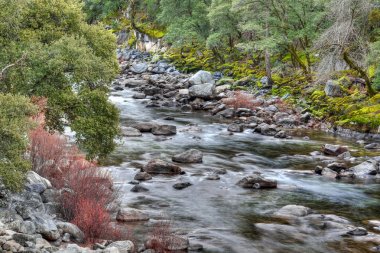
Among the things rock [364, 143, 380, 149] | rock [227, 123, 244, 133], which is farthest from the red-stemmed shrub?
rock [364, 143, 380, 149]

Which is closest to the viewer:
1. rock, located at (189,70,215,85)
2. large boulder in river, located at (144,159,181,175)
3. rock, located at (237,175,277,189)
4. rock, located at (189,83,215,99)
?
rock, located at (237,175,277,189)

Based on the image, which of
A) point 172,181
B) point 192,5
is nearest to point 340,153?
point 172,181

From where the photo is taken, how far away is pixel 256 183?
23.4m

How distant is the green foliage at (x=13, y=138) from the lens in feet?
43.2

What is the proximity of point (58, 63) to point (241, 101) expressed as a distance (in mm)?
30607

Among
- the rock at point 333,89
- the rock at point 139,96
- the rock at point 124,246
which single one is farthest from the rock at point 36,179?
the rock at point 139,96

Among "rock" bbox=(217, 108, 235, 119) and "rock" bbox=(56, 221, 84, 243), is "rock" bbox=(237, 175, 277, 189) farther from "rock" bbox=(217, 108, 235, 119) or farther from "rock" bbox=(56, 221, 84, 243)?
"rock" bbox=(217, 108, 235, 119)

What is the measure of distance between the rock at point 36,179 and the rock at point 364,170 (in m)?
16.1

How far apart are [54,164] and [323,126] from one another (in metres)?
24.9

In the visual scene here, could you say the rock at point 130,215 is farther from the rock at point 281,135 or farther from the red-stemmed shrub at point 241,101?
the red-stemmed shrub at point 241,101

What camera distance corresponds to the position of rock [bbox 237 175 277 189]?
23.3 metres

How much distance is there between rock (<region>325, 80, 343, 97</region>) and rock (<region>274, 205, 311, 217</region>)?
23395mm

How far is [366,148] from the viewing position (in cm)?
3189

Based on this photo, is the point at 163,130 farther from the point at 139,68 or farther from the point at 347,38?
the point at 139,68
